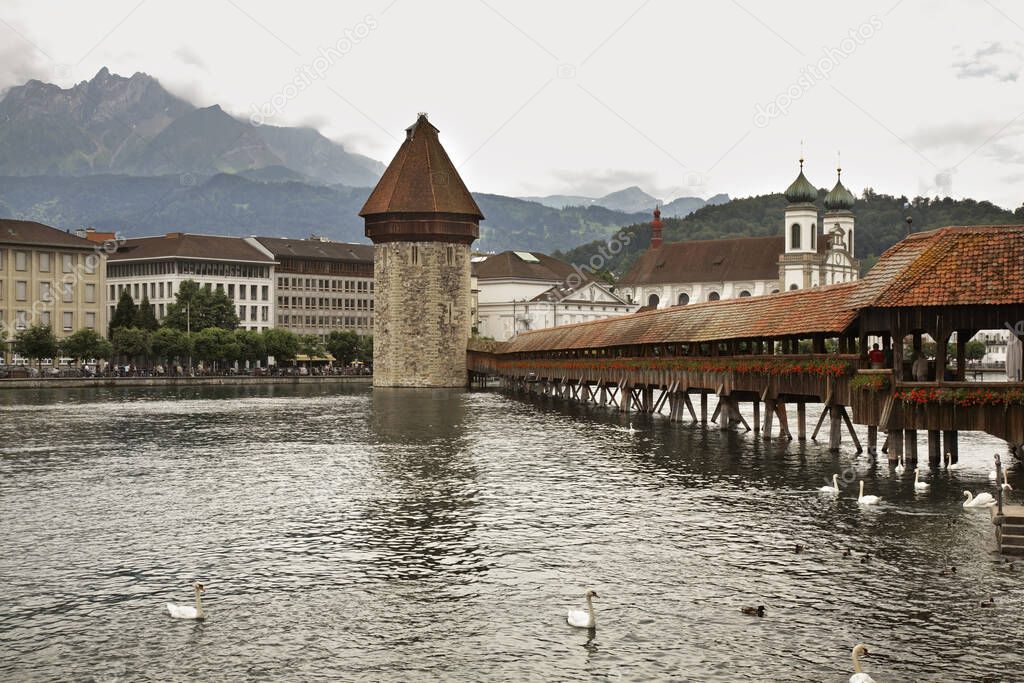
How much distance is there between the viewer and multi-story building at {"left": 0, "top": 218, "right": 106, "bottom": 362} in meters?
111

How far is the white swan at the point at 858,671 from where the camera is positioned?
12805mm

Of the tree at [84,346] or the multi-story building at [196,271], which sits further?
the multi-story building at [196,271]

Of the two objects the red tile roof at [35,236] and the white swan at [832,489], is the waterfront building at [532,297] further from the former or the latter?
the white swan at [832,489]

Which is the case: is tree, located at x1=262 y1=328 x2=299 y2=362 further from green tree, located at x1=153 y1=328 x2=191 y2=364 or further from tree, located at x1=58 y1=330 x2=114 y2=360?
tree, located at x1=58 y1=330 x2=114 y2=360

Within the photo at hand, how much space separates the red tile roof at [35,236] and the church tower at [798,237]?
74.7 m

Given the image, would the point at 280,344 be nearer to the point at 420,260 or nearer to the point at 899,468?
the point at 420,260

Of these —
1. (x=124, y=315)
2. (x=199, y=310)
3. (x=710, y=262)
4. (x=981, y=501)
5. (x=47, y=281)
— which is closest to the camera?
(x=981, y=501)

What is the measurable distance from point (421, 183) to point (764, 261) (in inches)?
2400

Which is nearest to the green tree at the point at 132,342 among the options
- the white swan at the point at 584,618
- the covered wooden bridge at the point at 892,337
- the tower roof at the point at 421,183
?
the tower roof at the point at 421,183

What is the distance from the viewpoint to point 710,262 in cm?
14725

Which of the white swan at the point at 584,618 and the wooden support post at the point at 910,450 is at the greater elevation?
the wooden support post at the point at 910,450

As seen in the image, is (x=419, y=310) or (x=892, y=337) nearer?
(x=892, y=337)

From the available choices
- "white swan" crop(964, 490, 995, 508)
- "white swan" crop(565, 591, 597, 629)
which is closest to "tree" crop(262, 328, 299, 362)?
"white swan" crop(964, 490, 995, 508)

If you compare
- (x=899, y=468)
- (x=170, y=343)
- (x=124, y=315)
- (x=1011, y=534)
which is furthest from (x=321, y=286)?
(x=1011, y=534)
